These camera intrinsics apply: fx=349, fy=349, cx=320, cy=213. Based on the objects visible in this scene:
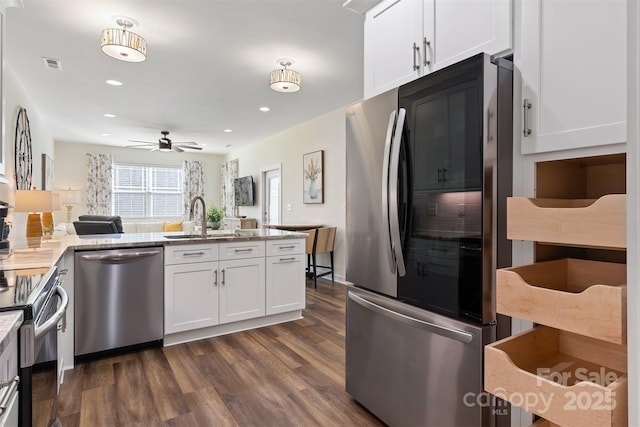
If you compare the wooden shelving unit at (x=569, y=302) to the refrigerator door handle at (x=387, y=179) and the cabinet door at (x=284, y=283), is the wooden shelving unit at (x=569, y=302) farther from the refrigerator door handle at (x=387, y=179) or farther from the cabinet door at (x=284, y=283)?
the cabinet door at (x=284, y=283)

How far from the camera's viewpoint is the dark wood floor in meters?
1.91

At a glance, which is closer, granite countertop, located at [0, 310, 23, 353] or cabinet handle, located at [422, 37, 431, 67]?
granite countertop, located at [0, 310, 23, 353]

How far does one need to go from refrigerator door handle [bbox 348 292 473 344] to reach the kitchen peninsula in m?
1.49

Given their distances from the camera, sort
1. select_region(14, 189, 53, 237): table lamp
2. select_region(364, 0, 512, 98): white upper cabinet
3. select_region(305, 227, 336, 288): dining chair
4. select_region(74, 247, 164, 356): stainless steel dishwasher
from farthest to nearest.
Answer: select_region(305, 227, 336, 288): dining chair
select_region(14, 189, 53, 237): table lamp
select_region(74, 247, 164, 356): stainless steel dishwasher
select_region(364, 0, 512, 98): white upper cabinet

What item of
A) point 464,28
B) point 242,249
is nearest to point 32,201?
point 242,249

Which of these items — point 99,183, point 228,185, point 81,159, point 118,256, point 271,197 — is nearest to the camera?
point 118,256

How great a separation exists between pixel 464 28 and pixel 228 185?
849 cm

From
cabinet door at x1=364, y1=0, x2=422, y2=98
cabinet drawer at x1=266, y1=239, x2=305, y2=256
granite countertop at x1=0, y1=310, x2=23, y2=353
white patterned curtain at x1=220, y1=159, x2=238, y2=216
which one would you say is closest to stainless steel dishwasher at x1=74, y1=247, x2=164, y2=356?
cabinet drawer at x1=266, y1=239, x2=305, y2=256

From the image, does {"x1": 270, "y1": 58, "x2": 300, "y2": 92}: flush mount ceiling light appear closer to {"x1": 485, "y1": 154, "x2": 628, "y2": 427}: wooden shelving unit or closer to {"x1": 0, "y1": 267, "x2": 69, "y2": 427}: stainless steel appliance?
{"x1": 0, "y1": 267, "x2": 69, "y2": 427}: stainless steel appliance

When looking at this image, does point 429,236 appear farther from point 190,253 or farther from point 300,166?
point 300,166

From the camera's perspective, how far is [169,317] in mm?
2855

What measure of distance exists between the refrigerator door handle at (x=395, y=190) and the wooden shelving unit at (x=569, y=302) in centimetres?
50

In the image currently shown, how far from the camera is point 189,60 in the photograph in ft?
11.4

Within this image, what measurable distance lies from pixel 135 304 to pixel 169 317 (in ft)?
0.93
